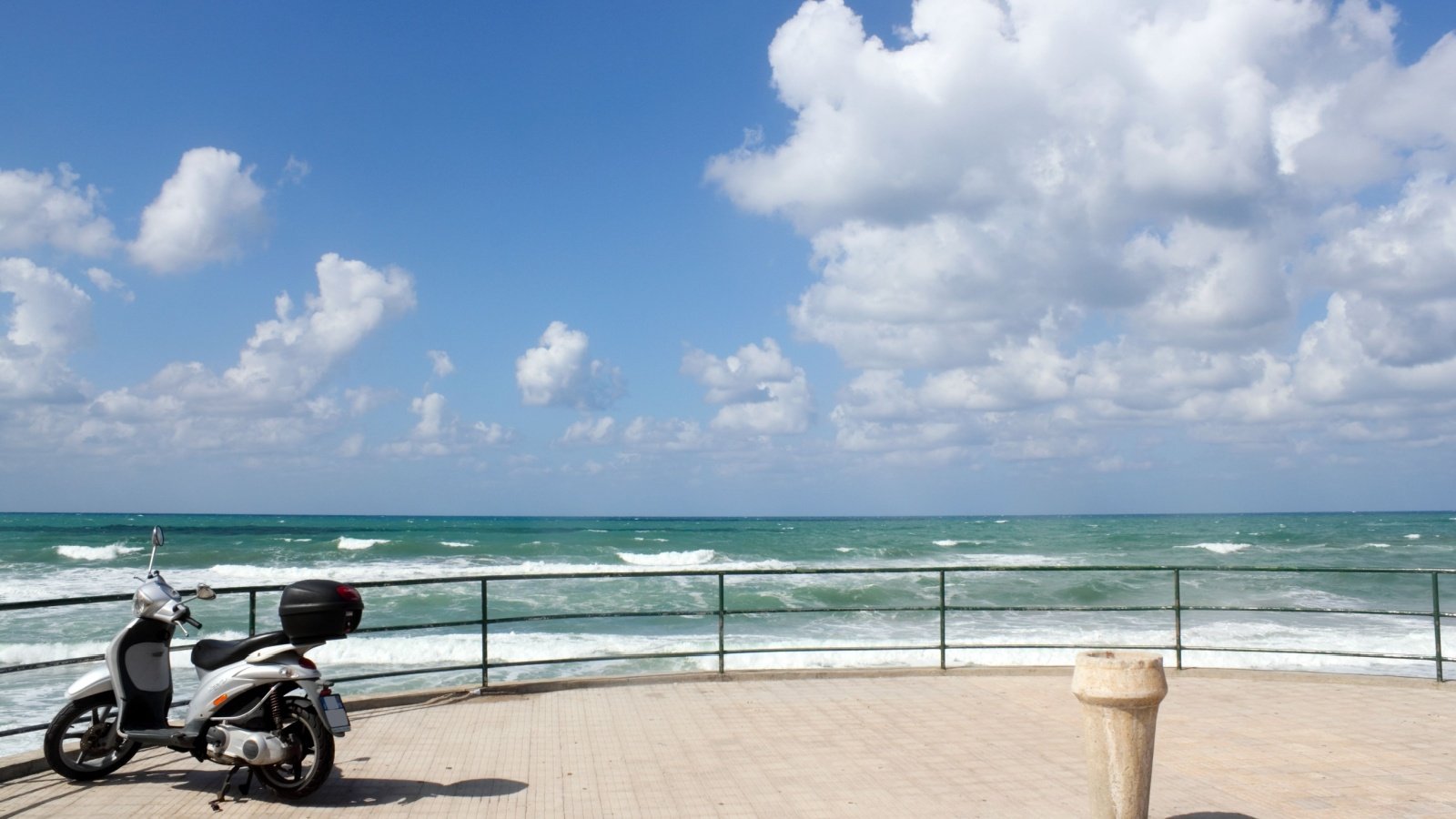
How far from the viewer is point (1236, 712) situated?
311 inches

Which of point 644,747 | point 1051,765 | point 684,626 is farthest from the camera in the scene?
point 684,626

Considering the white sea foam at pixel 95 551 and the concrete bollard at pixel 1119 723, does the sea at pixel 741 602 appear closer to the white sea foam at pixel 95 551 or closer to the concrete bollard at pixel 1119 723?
the white sea foam at pixel 95 551

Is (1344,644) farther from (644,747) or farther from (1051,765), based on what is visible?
(644,747)

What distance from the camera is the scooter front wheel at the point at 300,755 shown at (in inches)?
219

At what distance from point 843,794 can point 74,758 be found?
14.1 ft

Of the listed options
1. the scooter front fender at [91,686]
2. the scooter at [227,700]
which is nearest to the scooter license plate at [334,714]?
the scooter at [227,700]

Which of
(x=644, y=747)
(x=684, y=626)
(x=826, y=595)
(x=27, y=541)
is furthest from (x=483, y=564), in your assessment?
(x=644, y=747)

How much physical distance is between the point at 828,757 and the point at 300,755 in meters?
3.05

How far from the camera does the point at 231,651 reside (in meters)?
5.86

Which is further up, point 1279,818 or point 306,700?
point 306,700

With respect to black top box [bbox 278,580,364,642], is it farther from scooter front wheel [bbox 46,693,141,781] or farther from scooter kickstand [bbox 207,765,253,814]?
scooter front wheel [bbox 46,693,141,781]

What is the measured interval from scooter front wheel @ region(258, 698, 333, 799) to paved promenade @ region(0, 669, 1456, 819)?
4.2 inches

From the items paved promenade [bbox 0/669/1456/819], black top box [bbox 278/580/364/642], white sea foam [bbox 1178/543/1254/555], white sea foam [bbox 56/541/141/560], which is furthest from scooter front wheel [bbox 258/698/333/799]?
white sea foam [bbox 1178/543/1254/555]

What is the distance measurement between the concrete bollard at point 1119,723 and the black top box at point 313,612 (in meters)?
3.81
